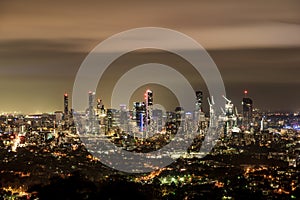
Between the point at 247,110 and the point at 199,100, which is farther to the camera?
the point at 247,110

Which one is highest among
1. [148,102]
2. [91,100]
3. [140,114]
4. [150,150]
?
[91,100]

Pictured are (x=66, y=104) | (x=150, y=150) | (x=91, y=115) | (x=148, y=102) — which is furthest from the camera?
(x=66, y=104)

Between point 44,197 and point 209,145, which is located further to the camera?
A: point 209,145

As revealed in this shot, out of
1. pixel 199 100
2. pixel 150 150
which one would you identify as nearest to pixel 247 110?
pixel 199 100

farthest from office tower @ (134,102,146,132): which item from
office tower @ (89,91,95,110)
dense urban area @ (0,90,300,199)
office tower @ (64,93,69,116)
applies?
office tower @ (64,93,69,116)

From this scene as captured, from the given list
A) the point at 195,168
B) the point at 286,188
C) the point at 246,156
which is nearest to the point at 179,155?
the point at 246,156

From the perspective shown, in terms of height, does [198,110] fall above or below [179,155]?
above

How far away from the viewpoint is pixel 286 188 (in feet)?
50.5

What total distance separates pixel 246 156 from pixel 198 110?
42.3 ft

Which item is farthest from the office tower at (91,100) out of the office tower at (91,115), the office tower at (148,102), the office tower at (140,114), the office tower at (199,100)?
the office tower at (199,100)

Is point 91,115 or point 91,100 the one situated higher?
point 91,100

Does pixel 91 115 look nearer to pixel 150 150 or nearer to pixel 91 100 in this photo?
pixel 91 100

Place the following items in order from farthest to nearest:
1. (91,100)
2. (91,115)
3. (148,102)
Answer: (91,115) < (91,100) < (148,102)

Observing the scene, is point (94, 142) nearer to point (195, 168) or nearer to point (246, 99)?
point (195, 168)
